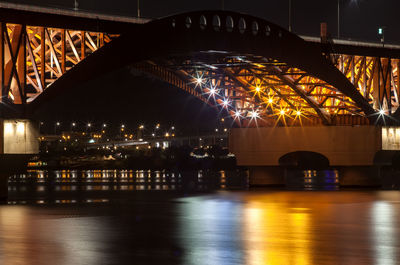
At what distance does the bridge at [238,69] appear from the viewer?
5122 centimetres

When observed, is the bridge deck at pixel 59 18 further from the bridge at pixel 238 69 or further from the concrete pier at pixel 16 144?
the concrete pier at pixel 16 144

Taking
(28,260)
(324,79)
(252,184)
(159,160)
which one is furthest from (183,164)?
(28,260)

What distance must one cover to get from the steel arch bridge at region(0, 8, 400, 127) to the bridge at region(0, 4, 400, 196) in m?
0.09

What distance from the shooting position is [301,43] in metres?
66.4

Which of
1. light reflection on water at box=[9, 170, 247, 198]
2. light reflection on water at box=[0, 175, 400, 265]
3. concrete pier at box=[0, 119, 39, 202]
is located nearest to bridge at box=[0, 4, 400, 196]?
concrete pier at box=[0, 119, 39, 202]

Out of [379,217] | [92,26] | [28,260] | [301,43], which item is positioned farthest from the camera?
[301,43]

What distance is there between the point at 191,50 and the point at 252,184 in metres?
31.1

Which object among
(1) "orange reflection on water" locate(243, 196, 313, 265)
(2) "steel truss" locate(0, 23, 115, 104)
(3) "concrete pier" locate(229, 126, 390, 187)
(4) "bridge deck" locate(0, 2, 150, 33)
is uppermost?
(4) "bridge deck" locate(0, 2, 150, 33)

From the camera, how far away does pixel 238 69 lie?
232 feet

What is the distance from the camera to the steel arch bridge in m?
51.5

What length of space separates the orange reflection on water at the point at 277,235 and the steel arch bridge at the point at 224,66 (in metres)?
13.7

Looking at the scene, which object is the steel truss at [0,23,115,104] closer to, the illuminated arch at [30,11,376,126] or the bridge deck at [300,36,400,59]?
the illuminated arch at [30,11,376,126]

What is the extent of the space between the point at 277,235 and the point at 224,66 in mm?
33914

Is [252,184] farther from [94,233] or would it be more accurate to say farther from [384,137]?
[94,233]
